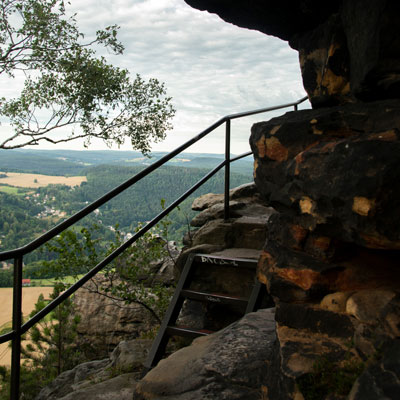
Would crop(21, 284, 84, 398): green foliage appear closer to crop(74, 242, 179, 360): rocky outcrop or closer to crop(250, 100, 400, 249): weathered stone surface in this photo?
crop(74, 242, 179, 360): rocky outcrop

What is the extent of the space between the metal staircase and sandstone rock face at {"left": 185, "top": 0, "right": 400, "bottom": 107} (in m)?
1.45

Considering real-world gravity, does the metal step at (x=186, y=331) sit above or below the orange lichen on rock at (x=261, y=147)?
below

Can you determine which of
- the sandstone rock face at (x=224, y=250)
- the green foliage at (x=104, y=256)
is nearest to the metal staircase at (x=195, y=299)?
the sandstone rock face at (x=224, y=250)

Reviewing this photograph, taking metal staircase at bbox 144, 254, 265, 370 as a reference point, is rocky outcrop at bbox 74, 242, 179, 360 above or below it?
below

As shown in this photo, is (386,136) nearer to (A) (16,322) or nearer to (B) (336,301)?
Answer: (B) (336,301)

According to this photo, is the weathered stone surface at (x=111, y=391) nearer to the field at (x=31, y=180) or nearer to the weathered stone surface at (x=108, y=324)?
the weathered stone surface at (x=108, y=324)

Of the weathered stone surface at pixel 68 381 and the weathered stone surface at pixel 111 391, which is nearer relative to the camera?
the weathered stone surface at pixel 111 391

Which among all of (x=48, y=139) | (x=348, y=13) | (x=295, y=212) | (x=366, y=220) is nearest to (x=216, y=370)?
(x=295, y=212)

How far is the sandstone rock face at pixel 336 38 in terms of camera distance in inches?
65.6

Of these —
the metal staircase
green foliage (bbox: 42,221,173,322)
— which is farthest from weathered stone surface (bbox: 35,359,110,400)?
the metal staircase

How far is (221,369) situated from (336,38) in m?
1.71

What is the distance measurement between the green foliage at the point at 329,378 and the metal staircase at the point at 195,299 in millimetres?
1219

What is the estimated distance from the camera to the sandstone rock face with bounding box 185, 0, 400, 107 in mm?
1667

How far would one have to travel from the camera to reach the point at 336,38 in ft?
6.63
